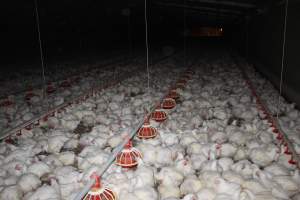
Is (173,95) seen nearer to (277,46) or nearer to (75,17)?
(277,46)

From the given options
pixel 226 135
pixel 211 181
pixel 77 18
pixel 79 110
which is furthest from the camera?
pixel 77 18

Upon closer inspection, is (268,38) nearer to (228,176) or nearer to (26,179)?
(228,176)

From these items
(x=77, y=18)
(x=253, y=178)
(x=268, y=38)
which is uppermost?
(x=77, y=18)

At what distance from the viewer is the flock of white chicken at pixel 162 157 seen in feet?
9.37

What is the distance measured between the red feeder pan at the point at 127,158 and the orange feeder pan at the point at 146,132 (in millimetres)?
755

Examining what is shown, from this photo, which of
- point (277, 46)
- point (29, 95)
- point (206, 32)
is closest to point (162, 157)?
point (29, 95)

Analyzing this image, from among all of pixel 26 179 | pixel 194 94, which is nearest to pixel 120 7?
pixel 194 94

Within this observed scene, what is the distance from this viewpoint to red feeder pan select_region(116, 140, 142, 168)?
127 inches

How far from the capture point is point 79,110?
5426 mm

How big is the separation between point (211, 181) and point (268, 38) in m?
8.64

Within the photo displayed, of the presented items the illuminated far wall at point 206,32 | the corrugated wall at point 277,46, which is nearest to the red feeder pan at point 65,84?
the corrugated wall at point 277,46

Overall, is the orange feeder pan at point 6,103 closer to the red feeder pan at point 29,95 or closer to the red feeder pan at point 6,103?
the red feeder pan at point 6,103

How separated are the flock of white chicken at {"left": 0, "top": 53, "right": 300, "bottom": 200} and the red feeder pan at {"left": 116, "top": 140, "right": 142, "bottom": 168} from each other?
2.5 inches

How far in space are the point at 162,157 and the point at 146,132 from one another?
0.67 m
